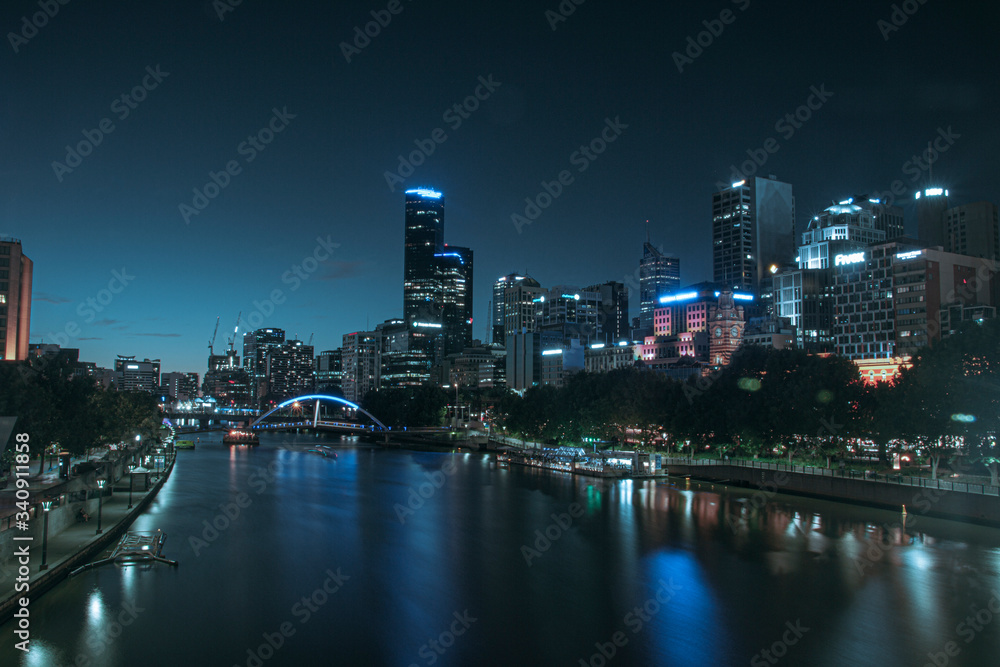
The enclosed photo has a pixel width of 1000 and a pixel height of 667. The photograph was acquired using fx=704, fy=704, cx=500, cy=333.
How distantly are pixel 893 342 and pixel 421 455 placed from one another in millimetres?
56388

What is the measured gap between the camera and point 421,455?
82.6 meters

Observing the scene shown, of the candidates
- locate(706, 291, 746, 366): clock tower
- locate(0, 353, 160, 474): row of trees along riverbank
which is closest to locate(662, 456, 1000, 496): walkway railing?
locate(0, 353, 160, 474): row of trees along riverbank

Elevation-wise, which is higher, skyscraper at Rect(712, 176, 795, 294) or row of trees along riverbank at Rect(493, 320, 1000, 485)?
skyscraper at Rect(712, 176, 795, 294)

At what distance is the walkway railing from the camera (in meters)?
32.7

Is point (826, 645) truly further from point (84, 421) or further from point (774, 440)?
point (84, 421)

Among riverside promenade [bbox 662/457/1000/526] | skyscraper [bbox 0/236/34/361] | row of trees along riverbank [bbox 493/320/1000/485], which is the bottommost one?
riverside promenade [bbox 662/457/1000/526]

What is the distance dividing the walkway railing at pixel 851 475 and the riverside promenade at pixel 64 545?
119ft

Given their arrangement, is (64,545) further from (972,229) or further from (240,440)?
(972,229)

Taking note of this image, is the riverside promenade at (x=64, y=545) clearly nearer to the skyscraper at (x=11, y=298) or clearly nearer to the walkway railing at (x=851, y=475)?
the skyscraper at (x=11, y=298)

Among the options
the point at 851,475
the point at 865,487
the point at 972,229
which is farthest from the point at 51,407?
the point at 972,229

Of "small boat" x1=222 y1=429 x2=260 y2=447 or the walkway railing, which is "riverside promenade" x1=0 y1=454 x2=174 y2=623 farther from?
"small boat" x1=222 y1=429 x2=260 y2=447

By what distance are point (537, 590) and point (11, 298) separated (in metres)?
52.8

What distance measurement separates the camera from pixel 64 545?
23.3 meters

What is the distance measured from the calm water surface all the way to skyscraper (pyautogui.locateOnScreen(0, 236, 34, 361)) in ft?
87.5
